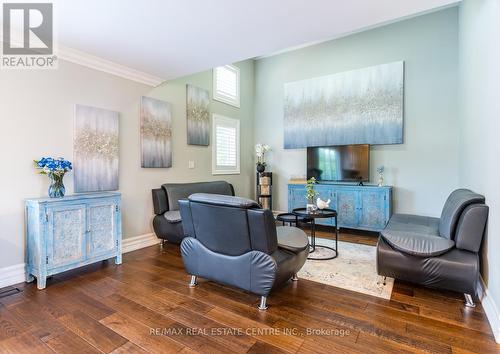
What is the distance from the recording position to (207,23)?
8.56 ft

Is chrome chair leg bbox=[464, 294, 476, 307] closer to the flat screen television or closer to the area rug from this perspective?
the area rug

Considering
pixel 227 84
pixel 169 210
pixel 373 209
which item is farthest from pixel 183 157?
pixel 373 209

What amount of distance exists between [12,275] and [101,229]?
0.90 m

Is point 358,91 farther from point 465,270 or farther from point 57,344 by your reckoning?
point 57,344

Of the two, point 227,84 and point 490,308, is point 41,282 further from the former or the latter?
point 227,84

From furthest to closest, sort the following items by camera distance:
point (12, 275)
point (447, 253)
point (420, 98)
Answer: point (420, 98) < point (12, 275) < point (447, 253)

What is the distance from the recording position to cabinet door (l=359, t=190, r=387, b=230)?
180 inches

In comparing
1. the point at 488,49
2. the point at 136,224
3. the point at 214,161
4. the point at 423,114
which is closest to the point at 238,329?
the point at 136,224

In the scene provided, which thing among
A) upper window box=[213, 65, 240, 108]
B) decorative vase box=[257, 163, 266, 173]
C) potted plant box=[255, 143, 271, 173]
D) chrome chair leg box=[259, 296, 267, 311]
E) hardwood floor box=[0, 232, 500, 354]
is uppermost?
upper window box=[213, 65, 240, 108]

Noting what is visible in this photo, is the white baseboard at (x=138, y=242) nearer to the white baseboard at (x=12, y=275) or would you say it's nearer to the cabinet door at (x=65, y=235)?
the cabinet door at (x=65, y=235)

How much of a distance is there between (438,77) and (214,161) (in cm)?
430

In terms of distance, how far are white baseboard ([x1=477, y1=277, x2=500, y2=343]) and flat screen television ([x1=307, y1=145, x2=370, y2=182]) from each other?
8.82 ft

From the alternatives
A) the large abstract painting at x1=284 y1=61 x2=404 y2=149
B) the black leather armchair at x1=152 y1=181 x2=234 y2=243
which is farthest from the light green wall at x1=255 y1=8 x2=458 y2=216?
the black leather armchair at x1=152 y1=181 x2=234 y2=243

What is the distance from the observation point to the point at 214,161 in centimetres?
558
